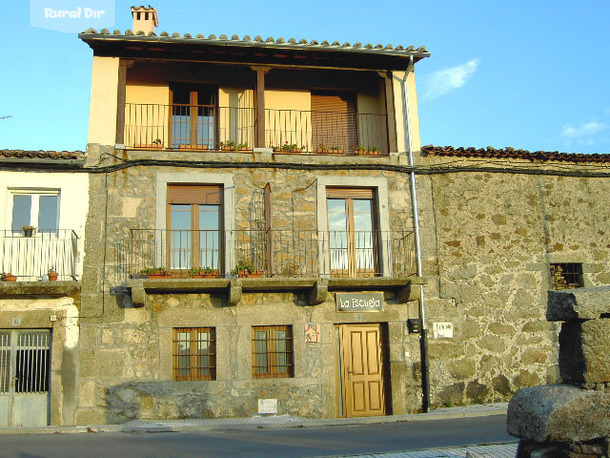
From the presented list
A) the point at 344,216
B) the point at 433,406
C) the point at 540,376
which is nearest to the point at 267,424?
the point at 433,406

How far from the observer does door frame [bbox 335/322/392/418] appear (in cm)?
1209

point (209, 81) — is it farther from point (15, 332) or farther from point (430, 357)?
point (430, 357)

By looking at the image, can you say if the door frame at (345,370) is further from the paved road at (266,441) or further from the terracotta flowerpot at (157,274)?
the terracotta flowerpot at (157,274)

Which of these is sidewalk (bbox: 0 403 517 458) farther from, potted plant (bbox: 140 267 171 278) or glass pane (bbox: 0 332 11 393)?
potted plant (bbox: 140 267 171 278)

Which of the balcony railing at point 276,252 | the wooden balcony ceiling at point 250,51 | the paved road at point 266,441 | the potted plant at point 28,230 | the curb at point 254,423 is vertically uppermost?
the wooden balcony ceiling at point 250,51

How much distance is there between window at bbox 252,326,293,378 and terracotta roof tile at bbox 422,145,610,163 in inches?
193

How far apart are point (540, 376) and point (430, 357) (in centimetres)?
236

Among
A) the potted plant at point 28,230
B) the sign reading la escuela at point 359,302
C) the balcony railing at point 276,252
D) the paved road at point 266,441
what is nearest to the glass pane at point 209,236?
the balcony railing at point 276,252

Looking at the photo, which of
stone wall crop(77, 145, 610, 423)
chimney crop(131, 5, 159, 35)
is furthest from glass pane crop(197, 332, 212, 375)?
chimney crop(131, 5, 159, 35)

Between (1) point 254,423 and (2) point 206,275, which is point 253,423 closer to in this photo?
(1) point 254,423

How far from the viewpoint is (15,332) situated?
38.1 ft

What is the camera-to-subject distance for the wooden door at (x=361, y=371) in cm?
1214

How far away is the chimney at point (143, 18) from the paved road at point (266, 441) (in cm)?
871

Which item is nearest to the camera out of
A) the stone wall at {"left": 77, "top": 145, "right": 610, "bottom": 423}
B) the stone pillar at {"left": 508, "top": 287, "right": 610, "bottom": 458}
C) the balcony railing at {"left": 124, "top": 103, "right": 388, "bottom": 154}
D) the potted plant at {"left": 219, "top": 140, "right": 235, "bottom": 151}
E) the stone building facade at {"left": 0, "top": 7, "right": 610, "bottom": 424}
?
the stone pillar at {"left": 508, "top": 287, "right": 610, "bottom": 458}
